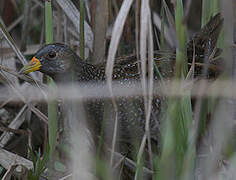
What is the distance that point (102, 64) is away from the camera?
7.47ft

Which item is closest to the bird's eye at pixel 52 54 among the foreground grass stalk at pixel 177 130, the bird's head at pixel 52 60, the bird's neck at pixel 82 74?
the bird's head at pixel 52 60

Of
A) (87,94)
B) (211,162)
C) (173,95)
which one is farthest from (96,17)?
(211,162)

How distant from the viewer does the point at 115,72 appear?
2.21 meters

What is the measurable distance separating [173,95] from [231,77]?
231mm

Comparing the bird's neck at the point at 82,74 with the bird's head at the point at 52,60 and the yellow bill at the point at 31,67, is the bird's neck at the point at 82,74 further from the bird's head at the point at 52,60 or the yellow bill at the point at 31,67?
the yellow bill at the point at 31,67

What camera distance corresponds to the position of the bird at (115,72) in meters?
2.02

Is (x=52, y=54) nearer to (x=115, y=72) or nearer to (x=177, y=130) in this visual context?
(x=115, y=72)

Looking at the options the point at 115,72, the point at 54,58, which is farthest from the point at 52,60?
the point at 115,72

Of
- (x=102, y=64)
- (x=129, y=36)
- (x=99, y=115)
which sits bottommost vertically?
(x=99, y=115)

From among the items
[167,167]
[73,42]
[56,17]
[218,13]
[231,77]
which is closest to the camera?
[167,167]

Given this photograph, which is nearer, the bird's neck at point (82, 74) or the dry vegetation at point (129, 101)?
the dry vegetation at point (129, 101)

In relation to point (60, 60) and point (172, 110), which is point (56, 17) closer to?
point (60, 60)

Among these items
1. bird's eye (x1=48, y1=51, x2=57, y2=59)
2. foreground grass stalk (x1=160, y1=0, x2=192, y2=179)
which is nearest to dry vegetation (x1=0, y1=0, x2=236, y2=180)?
foreground grass stalk (x1=160, y1=0, x2=192, y2=179)

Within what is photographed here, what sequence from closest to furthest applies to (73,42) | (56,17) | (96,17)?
(96,17)
(56,17)
(73,42)
